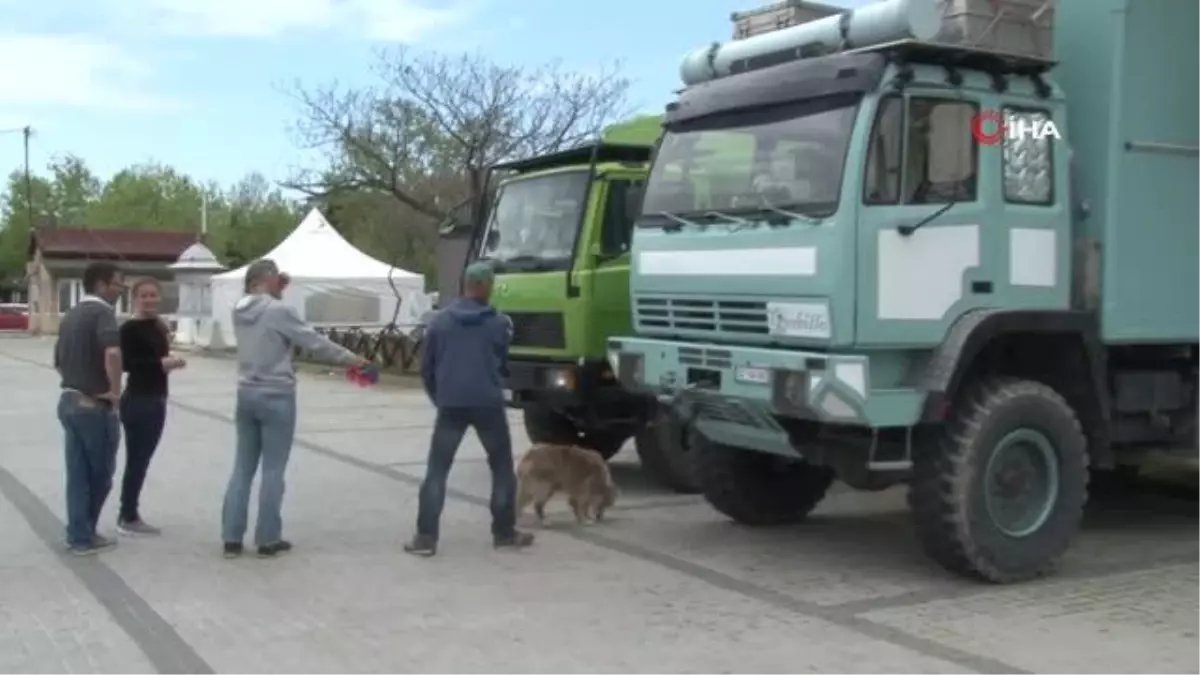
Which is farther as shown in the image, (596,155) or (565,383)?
(596,155)

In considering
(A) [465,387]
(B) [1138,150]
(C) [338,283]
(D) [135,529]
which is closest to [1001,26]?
(B) [1138,150]

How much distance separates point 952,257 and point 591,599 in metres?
2.73

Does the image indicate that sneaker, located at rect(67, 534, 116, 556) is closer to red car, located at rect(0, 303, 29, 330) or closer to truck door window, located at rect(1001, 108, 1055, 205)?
truck door window, located at rect(1001, 108, 1055, 205)

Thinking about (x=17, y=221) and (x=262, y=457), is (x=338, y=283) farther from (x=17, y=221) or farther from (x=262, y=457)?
(x=17, y=221)

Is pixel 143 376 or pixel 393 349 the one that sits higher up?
pixel 143 376

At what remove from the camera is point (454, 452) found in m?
9.28

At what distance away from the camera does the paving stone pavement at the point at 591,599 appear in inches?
267

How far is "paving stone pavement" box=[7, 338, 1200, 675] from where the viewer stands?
6.78 m

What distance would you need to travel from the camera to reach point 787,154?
27.1 ft

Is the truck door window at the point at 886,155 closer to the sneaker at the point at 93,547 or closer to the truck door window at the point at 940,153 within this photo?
the truck door window at the point at 940,153

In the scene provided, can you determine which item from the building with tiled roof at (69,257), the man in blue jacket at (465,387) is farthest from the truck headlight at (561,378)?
the building with tiled roof at (69,257)

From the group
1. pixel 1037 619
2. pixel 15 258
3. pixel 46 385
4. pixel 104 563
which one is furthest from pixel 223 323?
pixel 15 258

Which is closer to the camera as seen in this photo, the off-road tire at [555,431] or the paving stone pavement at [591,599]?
the paving stone pavement at [591,599]

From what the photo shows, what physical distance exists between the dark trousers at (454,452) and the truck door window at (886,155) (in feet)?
9.42
